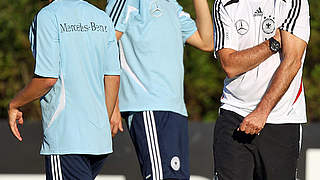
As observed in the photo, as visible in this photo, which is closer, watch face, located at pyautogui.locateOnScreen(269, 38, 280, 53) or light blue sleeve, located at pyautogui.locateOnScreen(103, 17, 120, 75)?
watch face, located at pyautogui.locateOnScreen(269, 38, 280, 53)

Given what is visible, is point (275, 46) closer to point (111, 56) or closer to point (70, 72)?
point (111, 56)

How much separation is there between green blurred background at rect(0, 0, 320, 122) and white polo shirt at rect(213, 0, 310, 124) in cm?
291

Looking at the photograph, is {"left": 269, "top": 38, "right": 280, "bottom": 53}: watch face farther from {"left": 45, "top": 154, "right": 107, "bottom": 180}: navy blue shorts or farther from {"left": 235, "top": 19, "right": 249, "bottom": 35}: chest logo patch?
{"left": 45, "top": 154, "right": 107, "bottom": 180}: navy blue shorts

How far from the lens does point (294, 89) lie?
167 inches

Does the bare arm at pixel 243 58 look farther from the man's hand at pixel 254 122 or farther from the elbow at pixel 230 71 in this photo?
the man's hand at pixel 254 122

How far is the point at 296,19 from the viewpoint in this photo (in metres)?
4.09

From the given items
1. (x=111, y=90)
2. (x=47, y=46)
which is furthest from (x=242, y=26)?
(x=47, y=46)

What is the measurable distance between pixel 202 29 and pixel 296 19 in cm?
110

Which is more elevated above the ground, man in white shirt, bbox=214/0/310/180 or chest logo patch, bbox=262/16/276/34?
chest logo patch, bbox=262/16/276/34

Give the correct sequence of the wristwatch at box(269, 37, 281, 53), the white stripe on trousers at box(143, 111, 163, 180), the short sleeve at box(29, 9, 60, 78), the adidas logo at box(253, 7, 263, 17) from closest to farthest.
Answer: the short sleeve at box(29, 9, 60, 78) < the wristwatch at box(269, 37, 281, 53) < the adidas logo at box(253, 7, 263, 17) < the white stripe on trousers at box(143, 111, 163, 180)

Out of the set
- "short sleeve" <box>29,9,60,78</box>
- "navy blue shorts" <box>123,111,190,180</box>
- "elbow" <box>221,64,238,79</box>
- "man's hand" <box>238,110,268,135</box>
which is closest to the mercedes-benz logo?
"elbow" <box>221,64,238,79</box>

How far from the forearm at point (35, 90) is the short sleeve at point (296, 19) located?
4.02ft

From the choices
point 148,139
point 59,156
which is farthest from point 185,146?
point 59,156

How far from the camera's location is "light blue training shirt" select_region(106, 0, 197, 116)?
15.3 ft
